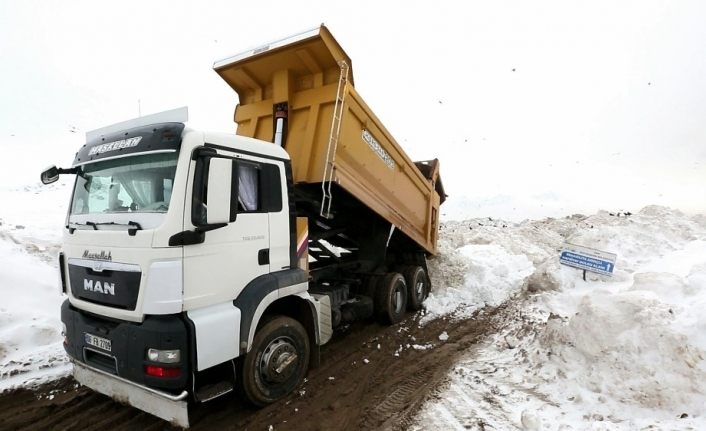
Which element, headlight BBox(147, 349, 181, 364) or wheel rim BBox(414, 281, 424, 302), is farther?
wheel rim BBox(414, 281, 424, 302)

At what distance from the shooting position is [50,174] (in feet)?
12.6

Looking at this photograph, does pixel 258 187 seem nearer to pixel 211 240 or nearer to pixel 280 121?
pixel 211 240

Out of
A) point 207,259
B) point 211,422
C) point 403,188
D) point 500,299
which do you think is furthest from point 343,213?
point 500,299

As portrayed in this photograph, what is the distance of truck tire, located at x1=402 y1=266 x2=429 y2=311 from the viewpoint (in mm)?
6867

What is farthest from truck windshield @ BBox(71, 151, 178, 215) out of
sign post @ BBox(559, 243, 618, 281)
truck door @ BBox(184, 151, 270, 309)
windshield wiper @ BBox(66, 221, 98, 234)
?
sign post @ BBox(559, 243, 618, 281)

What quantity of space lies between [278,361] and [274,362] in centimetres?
4

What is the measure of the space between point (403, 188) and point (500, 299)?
3.28 metres

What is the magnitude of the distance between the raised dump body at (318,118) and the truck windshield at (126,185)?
1838 millimetres

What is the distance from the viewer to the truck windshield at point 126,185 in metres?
3.09

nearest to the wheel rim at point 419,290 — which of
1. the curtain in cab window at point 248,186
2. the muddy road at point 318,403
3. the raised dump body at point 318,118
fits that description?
the raised dump body at point 318,118

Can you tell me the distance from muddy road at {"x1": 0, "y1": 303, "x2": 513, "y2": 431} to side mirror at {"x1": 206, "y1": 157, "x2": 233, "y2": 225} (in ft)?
6.48

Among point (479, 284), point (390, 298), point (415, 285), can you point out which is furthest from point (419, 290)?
point (479, 284)

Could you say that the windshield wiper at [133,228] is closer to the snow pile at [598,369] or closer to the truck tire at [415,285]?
the snow pile at [598,369]

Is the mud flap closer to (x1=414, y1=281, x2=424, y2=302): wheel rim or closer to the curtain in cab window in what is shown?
the curtain in cab window
